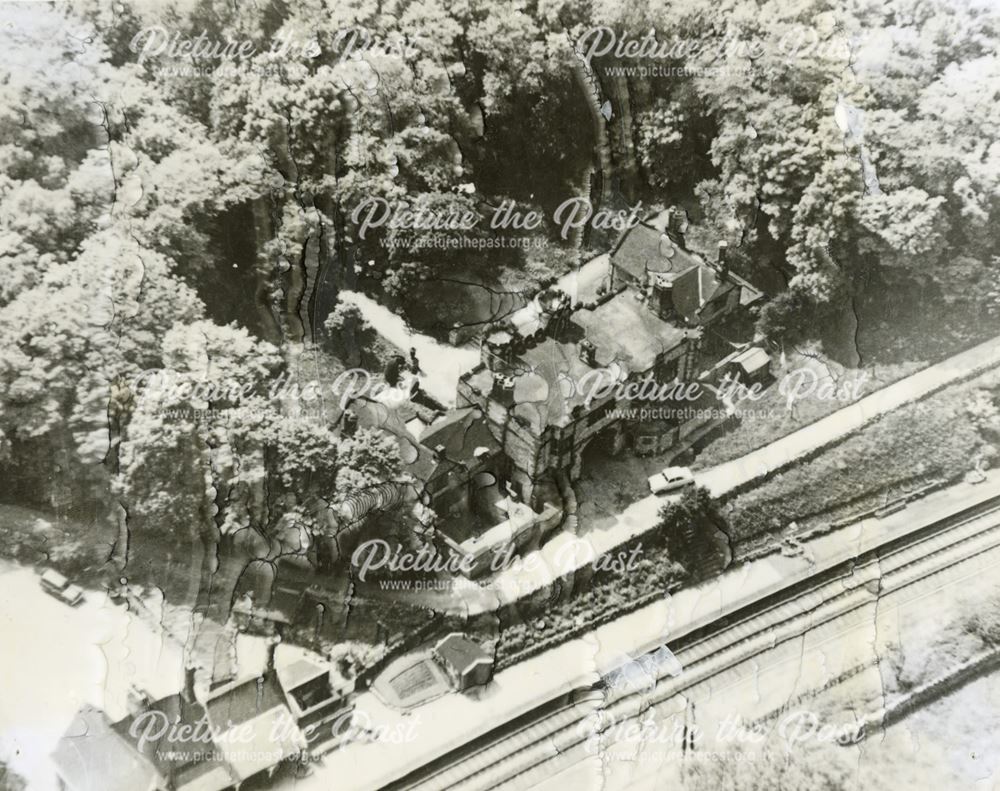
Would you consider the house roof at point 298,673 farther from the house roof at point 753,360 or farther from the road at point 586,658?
the house roof at point 753,360

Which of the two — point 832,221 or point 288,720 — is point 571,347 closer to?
point 832,221

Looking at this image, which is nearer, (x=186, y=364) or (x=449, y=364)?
(x=186, y=364)

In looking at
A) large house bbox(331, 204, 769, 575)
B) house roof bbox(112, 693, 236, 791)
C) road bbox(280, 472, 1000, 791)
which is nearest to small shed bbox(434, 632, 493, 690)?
road bbox(280, 472, 1000, 791)

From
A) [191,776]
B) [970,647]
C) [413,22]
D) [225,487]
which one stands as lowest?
[970,647]

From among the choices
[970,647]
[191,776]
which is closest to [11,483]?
[191,776]

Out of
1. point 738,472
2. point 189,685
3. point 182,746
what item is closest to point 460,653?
point 189,685

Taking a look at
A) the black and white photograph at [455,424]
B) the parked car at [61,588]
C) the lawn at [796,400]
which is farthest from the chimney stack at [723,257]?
the parked car at [61,588]

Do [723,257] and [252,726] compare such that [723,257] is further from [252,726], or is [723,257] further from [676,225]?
[252,726]
